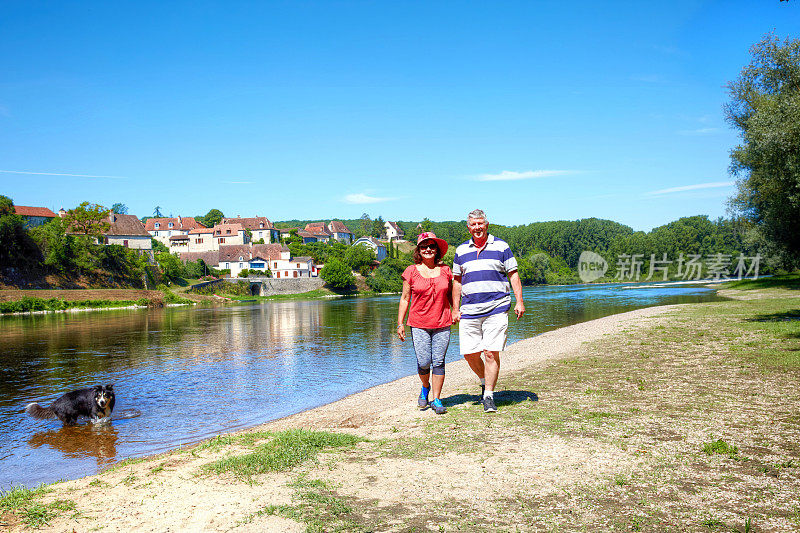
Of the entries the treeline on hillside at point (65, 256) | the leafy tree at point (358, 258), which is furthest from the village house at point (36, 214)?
the leafy tree at point (358, 258)

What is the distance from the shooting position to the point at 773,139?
23031 mm

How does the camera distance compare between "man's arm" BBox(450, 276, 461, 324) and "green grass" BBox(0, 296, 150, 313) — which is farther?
"green grass" BBox(0, 296, 150, 313)

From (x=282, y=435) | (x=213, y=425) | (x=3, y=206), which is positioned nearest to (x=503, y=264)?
(x=282, y=435)

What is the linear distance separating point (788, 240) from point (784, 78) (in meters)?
11.6

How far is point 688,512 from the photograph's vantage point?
168 inches

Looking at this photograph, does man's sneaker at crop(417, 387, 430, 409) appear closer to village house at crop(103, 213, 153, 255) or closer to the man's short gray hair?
the man's short gray hair

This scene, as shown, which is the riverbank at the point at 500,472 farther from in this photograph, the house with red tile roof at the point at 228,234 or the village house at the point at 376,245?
the village house at the point at 376,245

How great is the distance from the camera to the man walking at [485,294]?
7.73 metres

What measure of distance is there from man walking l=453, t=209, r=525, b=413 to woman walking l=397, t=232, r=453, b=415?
254 mm

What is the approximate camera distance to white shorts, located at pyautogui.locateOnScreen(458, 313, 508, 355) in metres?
7.66

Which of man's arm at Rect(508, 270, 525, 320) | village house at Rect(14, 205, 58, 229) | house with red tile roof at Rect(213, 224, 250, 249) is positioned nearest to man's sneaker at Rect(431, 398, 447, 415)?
man's arm at Rect(508, 270, 525, 320)

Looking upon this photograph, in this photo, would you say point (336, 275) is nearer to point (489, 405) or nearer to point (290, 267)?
point (290, 267)

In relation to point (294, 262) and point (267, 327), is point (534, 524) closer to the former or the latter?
point (267, 327)

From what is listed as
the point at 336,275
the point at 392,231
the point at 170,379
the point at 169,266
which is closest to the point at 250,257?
the point at 169,266
